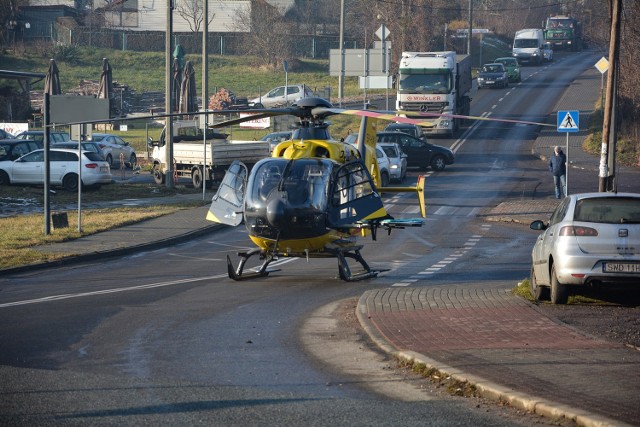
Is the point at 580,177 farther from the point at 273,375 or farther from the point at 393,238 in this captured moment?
the point at 273,375

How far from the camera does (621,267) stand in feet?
44.4

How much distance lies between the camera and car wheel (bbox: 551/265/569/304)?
1416cm

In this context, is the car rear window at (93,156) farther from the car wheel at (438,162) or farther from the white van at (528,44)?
the white van at (528,44)

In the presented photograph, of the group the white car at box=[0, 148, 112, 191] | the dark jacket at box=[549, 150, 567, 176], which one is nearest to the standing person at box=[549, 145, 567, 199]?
the dark jacket at box=[549, 150, 567, 176]

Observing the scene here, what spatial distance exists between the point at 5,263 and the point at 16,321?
6.41 m

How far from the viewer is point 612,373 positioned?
9750 millimetres

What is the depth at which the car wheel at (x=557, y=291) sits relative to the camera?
14.2m

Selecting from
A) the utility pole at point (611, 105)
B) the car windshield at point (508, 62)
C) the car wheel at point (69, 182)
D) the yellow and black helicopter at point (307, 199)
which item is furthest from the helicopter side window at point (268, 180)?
the car windshield at point (508, 62)

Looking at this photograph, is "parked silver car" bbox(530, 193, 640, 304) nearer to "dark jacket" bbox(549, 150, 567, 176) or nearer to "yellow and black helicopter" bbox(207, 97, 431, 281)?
"yellow and black helicopter" bbox(207, 97, 431, 281)

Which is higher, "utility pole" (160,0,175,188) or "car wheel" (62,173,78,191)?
"utility pole" (160,0,175,188)

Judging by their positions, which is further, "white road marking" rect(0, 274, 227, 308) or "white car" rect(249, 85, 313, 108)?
"white car" rect(249, 85, 313, 108)

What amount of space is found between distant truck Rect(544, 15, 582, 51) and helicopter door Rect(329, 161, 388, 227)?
256ft

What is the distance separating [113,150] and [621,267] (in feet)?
111

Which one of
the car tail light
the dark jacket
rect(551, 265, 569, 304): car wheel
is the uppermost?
the car tail light
